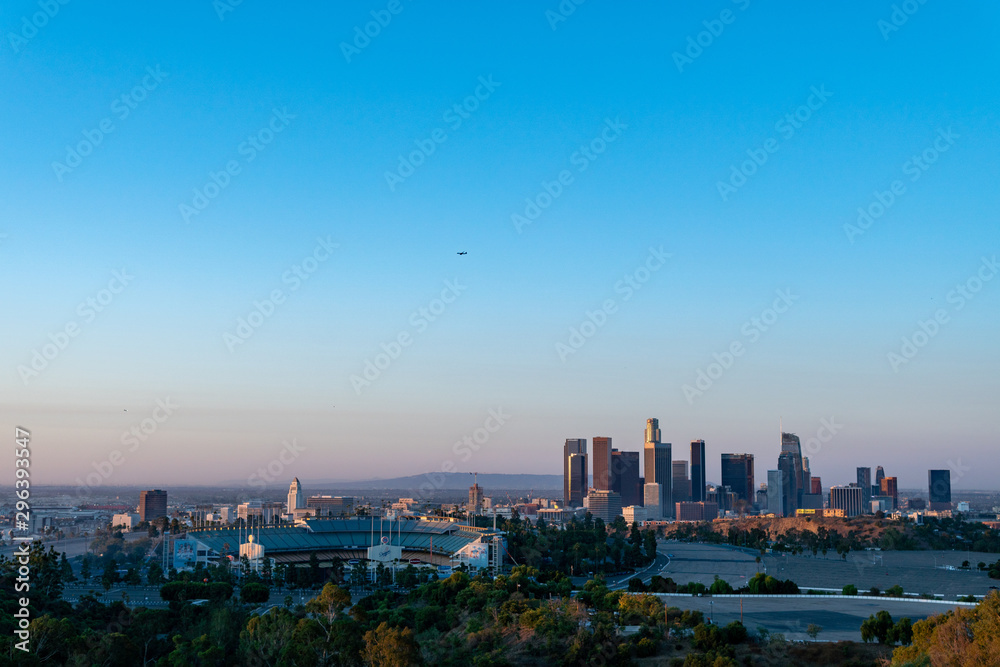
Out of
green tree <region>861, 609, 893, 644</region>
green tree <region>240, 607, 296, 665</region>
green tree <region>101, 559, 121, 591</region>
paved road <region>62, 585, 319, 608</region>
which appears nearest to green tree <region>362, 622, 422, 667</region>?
green tree <region>240, 607, 296, 665</region>

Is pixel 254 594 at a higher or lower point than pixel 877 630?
lower

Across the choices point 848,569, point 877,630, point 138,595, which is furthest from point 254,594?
point 848,569

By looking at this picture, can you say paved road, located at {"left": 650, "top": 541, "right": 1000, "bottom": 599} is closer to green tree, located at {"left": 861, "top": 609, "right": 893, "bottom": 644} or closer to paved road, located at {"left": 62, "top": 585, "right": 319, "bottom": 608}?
green tree, located at {"left": 861, "top": 609, "right": 893, "bottom": 644}

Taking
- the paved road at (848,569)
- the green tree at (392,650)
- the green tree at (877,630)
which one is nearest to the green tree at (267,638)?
the green tree at (392,650)

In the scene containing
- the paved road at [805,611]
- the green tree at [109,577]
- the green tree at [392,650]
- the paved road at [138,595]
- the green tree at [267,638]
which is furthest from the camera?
the green tree at [109,577]

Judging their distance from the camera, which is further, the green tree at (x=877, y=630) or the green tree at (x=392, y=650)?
the green tree at (x=877, y=630)

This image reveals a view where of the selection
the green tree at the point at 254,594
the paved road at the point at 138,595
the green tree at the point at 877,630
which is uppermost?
the green tree at the point at 877,630

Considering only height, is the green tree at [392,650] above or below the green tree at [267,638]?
above

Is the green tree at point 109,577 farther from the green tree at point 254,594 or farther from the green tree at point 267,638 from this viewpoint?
the green tree at point 267,638

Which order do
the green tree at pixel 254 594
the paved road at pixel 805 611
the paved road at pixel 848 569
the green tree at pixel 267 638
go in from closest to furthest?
the green tree at pixel 267 638
the paved road at pixel 805 611
the green tree at pixel 254 594
the paved road at pixel 848 569

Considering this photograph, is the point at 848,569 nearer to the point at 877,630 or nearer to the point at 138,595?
the point at 877,630

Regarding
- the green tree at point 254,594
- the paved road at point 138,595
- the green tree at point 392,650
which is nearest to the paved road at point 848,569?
the paved road at point 138,595
